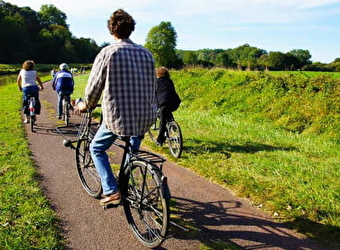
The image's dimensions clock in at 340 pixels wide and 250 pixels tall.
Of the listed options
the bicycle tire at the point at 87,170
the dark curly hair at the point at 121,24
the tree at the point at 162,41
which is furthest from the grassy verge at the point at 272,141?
the tree at the point at 162,41

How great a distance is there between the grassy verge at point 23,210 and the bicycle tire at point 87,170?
64 centimetres

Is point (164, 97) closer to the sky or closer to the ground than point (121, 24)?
closer to the ground

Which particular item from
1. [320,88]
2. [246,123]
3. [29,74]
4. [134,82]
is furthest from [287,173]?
[29,74]

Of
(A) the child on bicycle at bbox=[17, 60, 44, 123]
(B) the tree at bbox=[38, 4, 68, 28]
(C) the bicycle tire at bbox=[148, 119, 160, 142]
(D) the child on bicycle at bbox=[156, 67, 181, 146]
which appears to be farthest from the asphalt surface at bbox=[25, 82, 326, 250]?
(B) the tree at bbox=[38, 4, 68, 28]

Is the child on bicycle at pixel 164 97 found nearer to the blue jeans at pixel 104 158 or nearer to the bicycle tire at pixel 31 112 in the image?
the blue jeans at pixel 104 158

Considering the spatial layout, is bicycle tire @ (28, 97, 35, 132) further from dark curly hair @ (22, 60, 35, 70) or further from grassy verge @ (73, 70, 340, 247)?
grassy verge @ (73, 70, 340, 247)

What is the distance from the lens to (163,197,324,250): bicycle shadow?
11.7 feet

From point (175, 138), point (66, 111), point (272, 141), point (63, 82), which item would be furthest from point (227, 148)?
point (63, 82)

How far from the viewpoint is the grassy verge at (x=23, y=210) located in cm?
337

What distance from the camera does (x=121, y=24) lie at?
3244 mm

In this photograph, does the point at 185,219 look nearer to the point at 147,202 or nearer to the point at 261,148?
the point at 147,202

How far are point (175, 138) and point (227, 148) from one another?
1.34m

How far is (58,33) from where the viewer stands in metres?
105

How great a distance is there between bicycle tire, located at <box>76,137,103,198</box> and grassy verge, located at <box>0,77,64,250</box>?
0.64m
